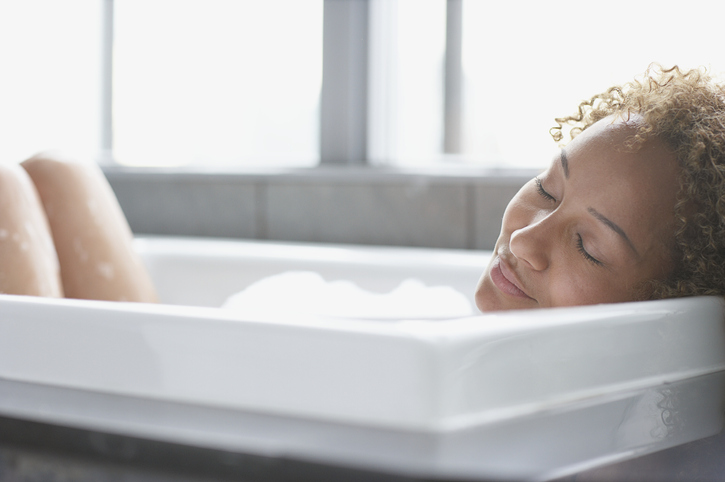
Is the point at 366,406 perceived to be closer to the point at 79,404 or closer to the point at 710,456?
the point at 79,404

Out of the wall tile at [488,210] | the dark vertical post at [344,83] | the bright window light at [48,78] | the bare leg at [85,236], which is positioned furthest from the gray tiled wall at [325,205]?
the bare leg at [85,236]

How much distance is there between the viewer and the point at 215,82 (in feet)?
8.56

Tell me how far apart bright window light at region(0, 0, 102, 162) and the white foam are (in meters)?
1.32

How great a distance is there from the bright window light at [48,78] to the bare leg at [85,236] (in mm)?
1397

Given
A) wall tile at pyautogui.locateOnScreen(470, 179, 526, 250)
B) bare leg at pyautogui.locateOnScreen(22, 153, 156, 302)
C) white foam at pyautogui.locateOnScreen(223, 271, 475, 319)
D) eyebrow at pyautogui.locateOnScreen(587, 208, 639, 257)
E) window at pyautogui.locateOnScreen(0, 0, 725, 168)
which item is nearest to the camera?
eyebrow at pyautogui.locateOnScreen(587, 208, 639, 257)

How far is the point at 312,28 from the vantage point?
2.31 m

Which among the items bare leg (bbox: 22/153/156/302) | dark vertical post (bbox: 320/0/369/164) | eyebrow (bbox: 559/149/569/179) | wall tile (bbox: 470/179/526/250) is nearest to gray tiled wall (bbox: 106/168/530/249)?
wall tile (bbox: 470/179/526/250)

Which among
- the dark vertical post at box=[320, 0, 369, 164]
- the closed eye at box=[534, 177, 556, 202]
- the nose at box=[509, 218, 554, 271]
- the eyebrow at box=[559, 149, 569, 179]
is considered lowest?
the nose at box=[509, 218, 554, 271]

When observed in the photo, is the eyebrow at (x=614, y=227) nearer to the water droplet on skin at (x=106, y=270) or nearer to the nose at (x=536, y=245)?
the nose at (x=536, y=245)

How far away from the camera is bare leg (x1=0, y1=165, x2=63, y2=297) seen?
110 cm

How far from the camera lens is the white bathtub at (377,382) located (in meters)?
0.56

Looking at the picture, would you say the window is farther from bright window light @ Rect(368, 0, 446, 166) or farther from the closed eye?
the closed eye

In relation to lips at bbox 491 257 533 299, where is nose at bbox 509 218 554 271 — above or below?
above

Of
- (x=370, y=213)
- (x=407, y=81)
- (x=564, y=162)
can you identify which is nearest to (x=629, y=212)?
(x=564, y=162)
